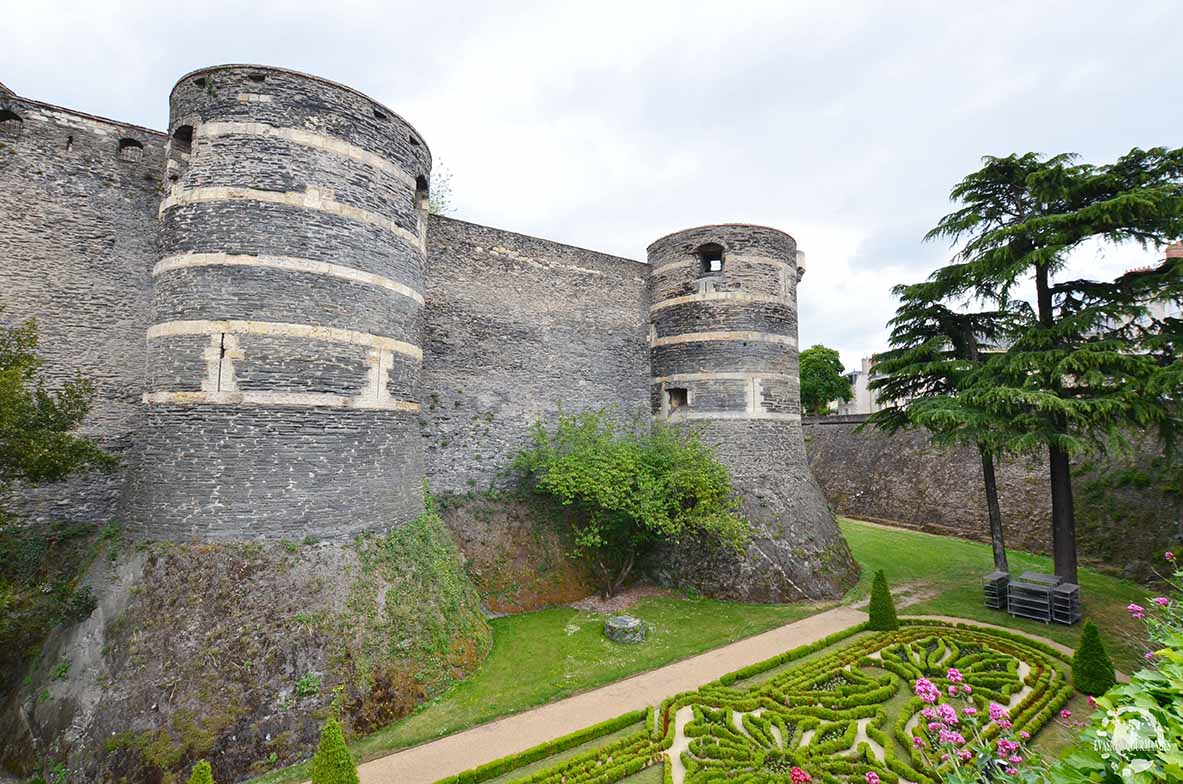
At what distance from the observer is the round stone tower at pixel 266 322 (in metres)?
8.91

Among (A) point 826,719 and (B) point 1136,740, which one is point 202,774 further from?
(A) point 826,719

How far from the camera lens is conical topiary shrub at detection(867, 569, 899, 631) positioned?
12.2m

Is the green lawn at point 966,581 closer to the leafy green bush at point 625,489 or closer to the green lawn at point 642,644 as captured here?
the green lawn at point 642,644

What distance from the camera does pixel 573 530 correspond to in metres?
15.5

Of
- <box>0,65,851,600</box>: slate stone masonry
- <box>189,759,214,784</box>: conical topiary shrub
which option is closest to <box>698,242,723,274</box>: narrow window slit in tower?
<box>0,65,851,600</box>: slate stone masonry

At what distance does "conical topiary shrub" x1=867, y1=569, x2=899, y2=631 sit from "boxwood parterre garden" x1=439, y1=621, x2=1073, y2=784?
2.23 feet

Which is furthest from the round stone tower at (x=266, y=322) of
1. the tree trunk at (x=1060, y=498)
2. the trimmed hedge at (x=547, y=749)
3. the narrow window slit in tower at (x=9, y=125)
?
the tree trunk at (x=1060, y=498)

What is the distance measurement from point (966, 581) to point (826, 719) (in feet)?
35.9

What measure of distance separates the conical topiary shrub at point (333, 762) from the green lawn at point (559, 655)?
5.89 ft

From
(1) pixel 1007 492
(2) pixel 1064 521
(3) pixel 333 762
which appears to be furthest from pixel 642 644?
A: (1) pixel 1007 492

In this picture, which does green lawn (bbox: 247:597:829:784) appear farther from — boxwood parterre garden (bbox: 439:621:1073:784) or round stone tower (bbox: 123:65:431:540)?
round stone tower (bbox: 123:65:431:540)

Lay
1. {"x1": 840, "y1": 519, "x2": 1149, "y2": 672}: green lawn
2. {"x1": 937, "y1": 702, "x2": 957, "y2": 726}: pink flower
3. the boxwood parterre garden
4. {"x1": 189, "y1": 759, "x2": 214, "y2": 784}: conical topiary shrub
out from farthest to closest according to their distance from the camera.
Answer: {"x1": 840, "y1": 519, "x2": 1149, "y2": 672}: green lawn → the boxwood parterre garden → {"x1": 189, "y1": 759, "x2": 214, "y2": 784}: conical topiary shrub → {"x1": 937, "y1": 702, "x2": 957, "y2": 726}: pink flower

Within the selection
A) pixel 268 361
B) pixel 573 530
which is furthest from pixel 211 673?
pixel 573 530

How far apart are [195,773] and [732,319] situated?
50.8 feet
